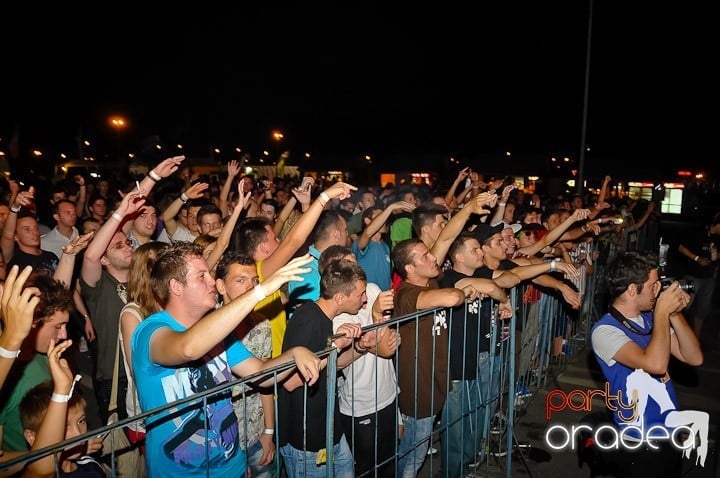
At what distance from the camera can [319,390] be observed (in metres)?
3.49

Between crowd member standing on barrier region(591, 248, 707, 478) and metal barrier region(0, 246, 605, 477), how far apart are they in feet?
3.09

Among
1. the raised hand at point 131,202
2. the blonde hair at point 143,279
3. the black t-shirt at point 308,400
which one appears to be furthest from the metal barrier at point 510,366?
the raised hand at point 131,202

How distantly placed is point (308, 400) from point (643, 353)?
7.79ft

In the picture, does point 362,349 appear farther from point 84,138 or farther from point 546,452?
point 84,138

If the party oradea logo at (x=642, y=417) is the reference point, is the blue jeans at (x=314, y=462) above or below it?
below

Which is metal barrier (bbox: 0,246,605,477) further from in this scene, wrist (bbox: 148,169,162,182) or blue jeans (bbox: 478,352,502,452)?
wrist (bbox: 148,169,162,182)

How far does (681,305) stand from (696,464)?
236 centimetres

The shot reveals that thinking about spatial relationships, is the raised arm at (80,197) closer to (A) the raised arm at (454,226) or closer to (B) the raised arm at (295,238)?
(B) the raised arm at (295,238)

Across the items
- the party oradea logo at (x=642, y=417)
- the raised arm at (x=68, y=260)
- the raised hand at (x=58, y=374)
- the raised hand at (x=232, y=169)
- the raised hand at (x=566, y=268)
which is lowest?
the party oradea logo at (x=642, y=417)

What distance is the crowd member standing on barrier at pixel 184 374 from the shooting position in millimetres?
2607

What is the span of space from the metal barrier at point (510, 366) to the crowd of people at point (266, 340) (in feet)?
0.19

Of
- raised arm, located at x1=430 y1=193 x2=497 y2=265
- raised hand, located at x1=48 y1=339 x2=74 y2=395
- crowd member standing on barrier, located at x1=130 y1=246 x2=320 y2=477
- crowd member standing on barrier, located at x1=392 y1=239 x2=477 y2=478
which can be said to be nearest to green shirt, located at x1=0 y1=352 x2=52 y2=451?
raised hand, located at x1=48 y1=339 x2=74 y2=395

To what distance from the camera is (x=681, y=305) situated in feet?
11.4

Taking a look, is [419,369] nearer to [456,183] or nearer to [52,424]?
[52,424]
